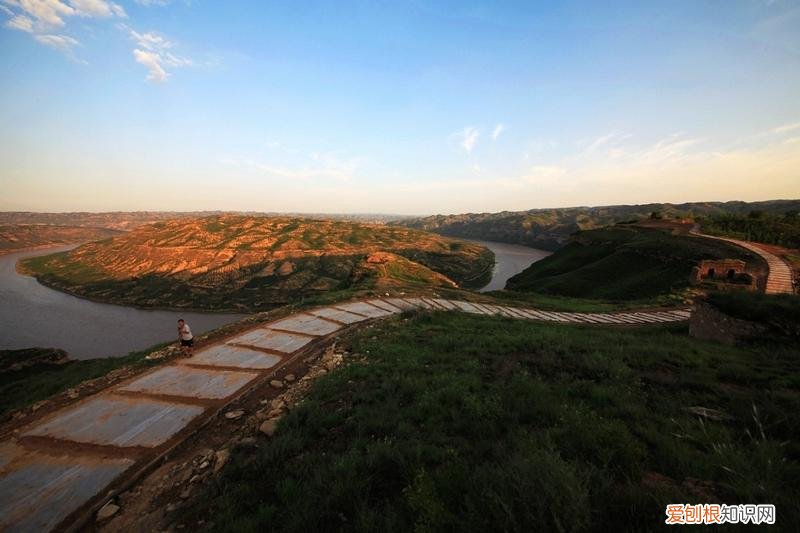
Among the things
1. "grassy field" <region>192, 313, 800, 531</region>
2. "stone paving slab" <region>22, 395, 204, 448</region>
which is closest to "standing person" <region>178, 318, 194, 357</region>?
"stone paving slab" <region>22, 395, 204, 448</region>

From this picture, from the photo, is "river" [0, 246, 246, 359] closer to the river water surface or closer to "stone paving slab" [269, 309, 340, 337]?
the river water surface

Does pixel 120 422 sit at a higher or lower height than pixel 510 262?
higher

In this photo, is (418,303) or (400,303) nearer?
(400,303)

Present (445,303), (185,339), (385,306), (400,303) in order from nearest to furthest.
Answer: (185,339) < (385,306) < (400,303) < (445,303)

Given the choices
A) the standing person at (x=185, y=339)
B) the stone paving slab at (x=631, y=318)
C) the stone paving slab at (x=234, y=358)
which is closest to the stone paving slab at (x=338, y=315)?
the stone paving slab at (x=234, y=358)

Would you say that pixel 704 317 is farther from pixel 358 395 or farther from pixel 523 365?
pixel 358 395

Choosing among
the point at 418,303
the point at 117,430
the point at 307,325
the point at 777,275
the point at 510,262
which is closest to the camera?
the point at 117,430

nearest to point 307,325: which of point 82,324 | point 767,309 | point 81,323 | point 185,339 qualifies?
point 185,339

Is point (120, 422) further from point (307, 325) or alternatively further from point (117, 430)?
point (307, 325)
